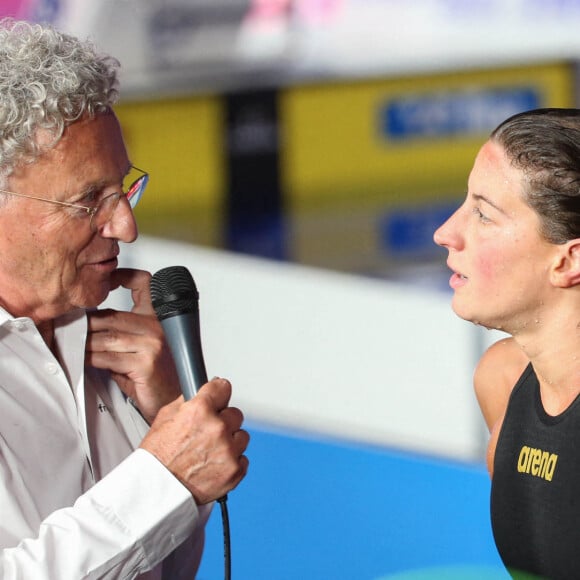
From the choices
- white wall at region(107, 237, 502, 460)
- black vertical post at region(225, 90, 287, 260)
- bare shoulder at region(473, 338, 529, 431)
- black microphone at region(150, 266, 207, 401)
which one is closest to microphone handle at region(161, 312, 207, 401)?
black microphone at region(150, 266, 207, 401)

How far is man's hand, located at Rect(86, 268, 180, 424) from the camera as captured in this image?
5.29ft

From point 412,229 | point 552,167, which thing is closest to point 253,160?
point 412,229

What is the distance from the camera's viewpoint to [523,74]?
8094 millimetres

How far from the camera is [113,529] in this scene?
1332 mm

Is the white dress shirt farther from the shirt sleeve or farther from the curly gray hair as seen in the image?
the curly gray hair

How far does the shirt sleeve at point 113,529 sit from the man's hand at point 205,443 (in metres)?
0.02

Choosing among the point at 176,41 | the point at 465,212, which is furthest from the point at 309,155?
the point at 465,212

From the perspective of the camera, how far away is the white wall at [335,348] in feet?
9.55

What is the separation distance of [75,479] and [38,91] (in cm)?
48

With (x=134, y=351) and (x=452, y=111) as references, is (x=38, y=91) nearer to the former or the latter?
(x=134, y=351)

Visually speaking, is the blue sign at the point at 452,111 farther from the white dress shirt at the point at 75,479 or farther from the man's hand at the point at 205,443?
the man's hand at the point at 205,443

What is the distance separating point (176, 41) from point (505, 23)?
6.92 feet

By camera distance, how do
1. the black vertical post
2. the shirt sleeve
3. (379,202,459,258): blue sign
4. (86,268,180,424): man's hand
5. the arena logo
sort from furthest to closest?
the black vertical post, (379,202,459,258): blue sign, (86,268,180,424): man's hand, the arena logo, the shirt sleeve

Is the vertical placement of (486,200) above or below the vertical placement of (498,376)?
above
